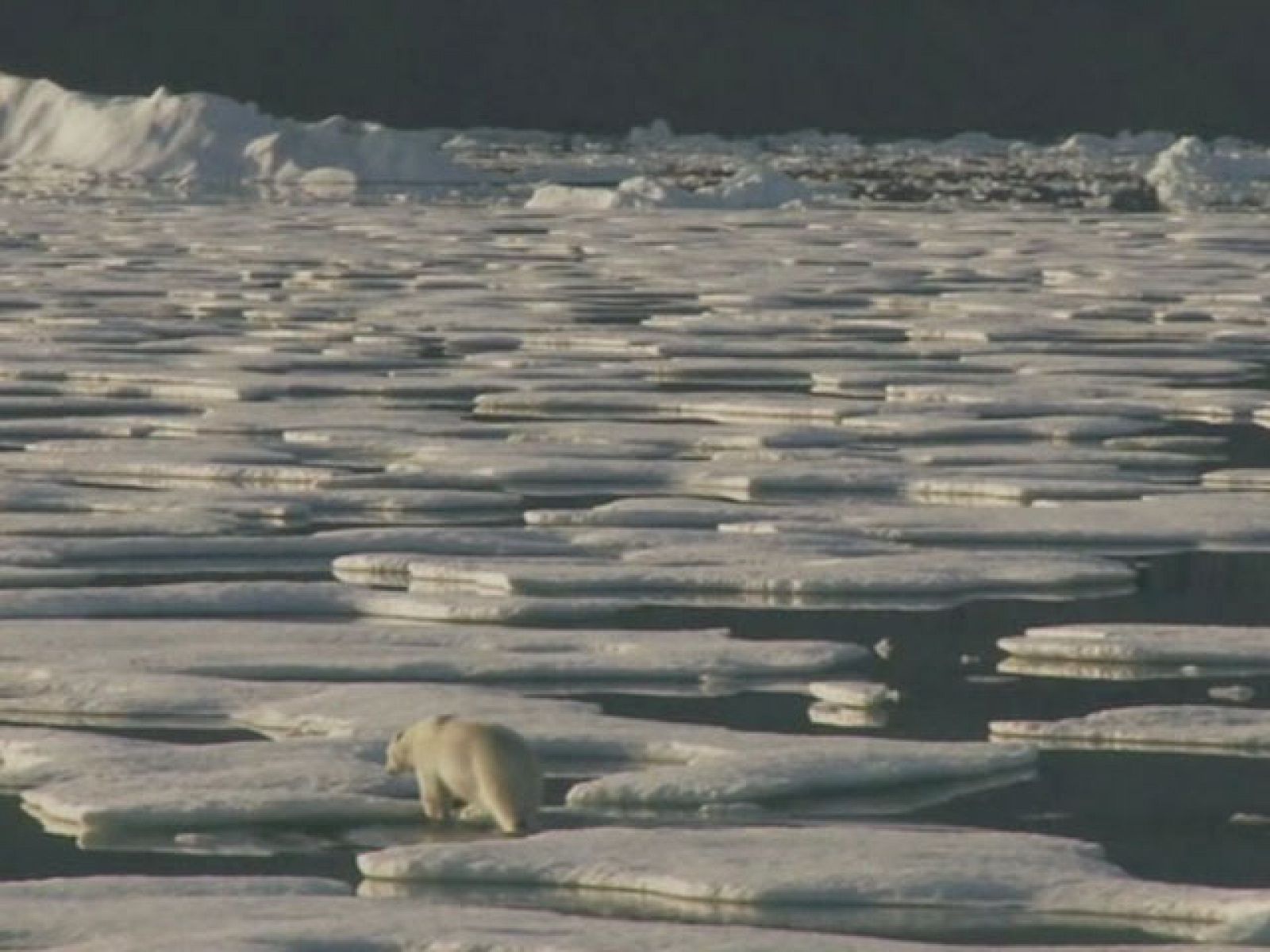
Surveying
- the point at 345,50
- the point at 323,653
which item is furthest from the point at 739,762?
the point at 345,50

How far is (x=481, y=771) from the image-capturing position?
4367mm

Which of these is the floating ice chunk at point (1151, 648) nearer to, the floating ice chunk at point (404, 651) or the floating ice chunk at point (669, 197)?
the floating ice chunk at point (404, 651)

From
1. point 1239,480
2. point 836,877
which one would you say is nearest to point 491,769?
point 836,877

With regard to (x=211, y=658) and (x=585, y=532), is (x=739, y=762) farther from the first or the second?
(x=585, y=532)

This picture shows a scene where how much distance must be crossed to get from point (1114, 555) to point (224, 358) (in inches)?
211

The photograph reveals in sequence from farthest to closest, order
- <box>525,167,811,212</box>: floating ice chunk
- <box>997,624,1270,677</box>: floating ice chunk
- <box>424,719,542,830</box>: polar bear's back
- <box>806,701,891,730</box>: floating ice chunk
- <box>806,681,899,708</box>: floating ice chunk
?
1. <box>525,167,811,212</box>: floating ice chunk
2. <box>997,624,1270,677</box>: floating ice chunk
3. <box>806,681,899,708</box>: floating ice chunk
4. <box>806,701,891,730</box>: floating ice chunk
5. <box>424,719,542,830</box>: polar bear's back

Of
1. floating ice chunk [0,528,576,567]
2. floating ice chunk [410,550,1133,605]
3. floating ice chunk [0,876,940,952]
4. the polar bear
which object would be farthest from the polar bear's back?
floating ice chunk [0,528,576,567]

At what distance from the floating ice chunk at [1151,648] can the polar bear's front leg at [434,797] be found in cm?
138

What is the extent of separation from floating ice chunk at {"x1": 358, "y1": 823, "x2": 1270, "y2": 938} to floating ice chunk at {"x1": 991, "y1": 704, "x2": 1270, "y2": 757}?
67 centimetres

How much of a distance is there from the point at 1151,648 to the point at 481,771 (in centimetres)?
160

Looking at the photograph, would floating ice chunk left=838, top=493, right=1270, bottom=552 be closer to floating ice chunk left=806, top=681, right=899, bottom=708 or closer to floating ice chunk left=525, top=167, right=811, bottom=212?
floating ice chunk left=806, top=681, right=899, bottom=708

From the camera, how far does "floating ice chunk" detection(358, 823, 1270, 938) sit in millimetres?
3947

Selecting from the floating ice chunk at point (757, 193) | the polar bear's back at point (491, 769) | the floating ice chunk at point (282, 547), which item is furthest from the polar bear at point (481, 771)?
the floating ice chunk at point (757, 193)

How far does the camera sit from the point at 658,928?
151 inches
